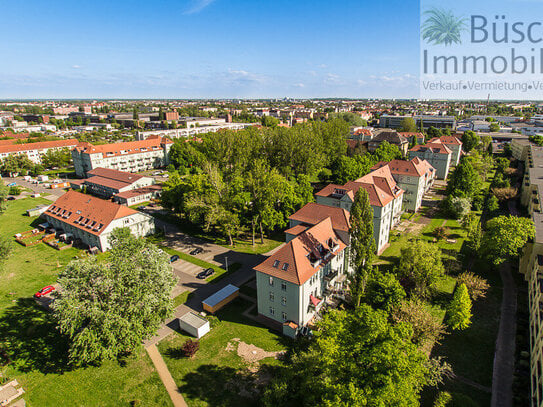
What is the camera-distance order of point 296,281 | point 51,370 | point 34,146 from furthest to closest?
1. point 34,146
2. point 296,281
3. point 51,370

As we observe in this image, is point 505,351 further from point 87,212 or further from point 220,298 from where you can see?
point 87,212

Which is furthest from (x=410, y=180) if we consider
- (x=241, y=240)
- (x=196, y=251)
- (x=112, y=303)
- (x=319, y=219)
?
(x=112, y=303)

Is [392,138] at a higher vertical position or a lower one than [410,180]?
higher

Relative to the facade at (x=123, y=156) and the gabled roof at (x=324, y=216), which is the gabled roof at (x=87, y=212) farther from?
the facade at (x=123, y=156)

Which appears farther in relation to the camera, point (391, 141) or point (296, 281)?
point (391, 141)

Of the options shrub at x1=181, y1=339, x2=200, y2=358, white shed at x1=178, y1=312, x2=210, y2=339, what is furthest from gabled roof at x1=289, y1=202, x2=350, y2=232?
shrub at x1=181, y1=339, x2=200, y2=358

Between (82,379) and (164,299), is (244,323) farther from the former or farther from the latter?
(82,379)

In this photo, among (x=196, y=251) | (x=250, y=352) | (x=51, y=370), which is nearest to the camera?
(x=51, y=370)

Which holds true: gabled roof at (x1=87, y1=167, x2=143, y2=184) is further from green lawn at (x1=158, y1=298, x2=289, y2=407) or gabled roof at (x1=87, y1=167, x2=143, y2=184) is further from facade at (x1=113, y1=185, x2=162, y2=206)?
green lawn at (x1=158, y1=298, x2=289, y2=407)
